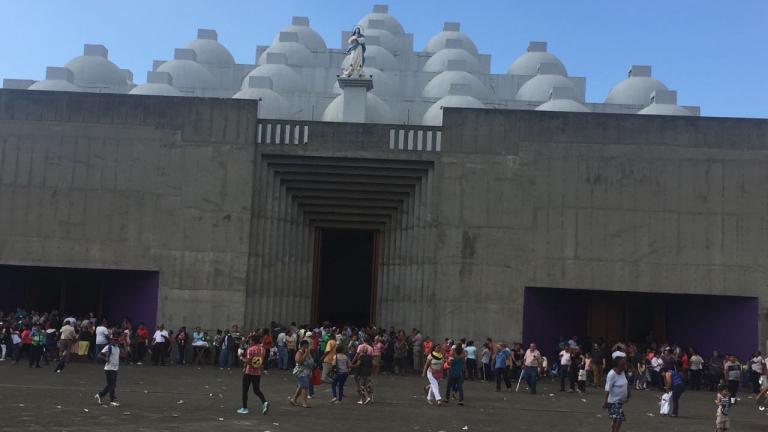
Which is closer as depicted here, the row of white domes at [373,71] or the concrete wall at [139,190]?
the concrete wall at [139,190]

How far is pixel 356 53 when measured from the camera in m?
27.2

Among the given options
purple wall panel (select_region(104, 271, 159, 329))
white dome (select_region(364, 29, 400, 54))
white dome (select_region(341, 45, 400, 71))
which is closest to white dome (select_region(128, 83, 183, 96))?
white dome (select_region(341, 45, 400, 71))

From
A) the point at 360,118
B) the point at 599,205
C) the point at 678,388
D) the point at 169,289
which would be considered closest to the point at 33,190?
the point at 169,289

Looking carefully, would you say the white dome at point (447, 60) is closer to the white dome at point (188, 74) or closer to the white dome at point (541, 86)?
the white dome at point (541, 86)

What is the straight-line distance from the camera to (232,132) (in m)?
23.0

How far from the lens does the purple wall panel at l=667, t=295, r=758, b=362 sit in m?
22.2

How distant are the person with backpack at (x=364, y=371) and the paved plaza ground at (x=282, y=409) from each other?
0.21 meters

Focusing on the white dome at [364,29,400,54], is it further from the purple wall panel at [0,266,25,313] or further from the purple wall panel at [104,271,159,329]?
the purple wall panel at [0,266,25,313]

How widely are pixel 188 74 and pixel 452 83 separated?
1114 cm

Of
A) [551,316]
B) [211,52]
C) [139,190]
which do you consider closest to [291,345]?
[139,190]

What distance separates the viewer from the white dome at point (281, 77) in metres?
37.6

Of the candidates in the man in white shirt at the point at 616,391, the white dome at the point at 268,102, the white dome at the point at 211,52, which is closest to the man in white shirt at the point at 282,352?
the man in white shirt at the point at 616,391

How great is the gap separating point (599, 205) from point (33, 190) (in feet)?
45.2

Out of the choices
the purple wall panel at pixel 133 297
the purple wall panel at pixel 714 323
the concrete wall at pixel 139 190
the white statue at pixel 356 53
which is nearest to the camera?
the purple wall panel at pixel 714 323
